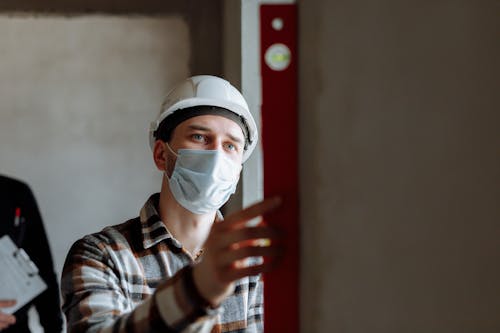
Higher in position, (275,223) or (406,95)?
(406,95)

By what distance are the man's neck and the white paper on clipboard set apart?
140 cm

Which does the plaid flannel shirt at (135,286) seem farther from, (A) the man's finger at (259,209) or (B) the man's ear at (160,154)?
(A) the man's finger at (259,209)

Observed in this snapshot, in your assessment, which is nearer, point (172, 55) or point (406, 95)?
point (406, 95)

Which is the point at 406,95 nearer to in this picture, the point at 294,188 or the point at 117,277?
the point at 294,188

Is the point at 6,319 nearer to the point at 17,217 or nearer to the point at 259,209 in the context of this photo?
the point at 17,217

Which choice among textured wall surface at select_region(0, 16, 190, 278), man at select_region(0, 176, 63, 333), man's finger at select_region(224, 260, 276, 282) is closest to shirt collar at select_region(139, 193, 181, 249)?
man's finger at select_region(224, 260, 276, 282)

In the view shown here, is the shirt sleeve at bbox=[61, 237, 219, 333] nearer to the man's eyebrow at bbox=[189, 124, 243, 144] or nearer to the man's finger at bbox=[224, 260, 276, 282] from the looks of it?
the man's finger at bbox=[224, 260, 276, 282]

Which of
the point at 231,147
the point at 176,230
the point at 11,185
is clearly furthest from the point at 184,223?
the point at 11,185

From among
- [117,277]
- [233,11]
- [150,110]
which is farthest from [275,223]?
[150,110]

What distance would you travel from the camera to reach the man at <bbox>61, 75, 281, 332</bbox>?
1.43 m

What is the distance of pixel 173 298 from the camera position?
Answer: 0.95 meters

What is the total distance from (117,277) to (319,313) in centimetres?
87

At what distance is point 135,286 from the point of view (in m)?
1.57

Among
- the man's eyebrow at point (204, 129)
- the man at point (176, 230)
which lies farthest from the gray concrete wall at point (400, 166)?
the man's eyebrow at point (204, 129)
